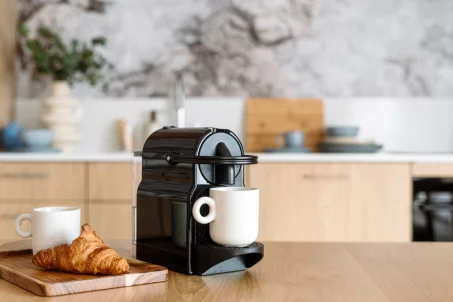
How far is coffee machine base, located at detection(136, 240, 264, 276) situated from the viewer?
1.19 metres

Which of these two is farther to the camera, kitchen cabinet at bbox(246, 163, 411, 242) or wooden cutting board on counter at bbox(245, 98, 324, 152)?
wooden cutting board on counter at bbox(245, 98, 324, 152)

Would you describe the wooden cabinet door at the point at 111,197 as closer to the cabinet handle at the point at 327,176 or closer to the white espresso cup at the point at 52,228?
the cabinet handle at the point at 327,176

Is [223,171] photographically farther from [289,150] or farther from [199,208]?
[289,150]

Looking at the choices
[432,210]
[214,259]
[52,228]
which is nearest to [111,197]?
[432,210]

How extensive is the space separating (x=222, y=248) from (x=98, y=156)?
2396mm

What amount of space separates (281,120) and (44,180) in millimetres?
1454

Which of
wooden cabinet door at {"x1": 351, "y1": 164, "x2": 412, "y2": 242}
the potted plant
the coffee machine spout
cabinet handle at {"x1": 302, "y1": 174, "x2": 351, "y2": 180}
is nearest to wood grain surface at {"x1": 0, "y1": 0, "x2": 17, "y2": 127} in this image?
the potted plant

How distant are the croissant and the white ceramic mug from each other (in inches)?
6.6

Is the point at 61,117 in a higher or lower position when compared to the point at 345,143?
higher

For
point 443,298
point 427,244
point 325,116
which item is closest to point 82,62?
point 325,116

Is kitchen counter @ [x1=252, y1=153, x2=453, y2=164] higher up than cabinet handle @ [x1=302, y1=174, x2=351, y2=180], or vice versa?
kitchen counter @ [x1=252, y1=153, x2=453, y2=164]

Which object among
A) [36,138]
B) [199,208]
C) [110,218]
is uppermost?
[36,138]

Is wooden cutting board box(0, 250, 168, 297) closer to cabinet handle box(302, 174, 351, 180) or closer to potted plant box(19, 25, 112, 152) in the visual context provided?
cabinet handle box(302, 174, 351, 180)

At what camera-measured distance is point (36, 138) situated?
366cm
